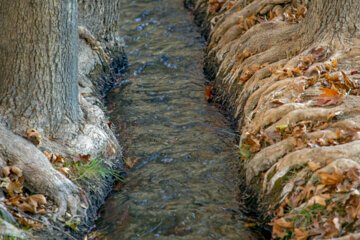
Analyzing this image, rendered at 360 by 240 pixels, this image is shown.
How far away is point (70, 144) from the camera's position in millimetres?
6258

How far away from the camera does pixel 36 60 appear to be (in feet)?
19.0

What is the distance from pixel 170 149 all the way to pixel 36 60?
2482 mm

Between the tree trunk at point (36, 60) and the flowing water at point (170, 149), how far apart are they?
1472 mm

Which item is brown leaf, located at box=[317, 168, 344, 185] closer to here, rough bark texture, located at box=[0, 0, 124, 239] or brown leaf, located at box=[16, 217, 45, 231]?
rough bark texture, located at box=[0, 0, 124, 239]

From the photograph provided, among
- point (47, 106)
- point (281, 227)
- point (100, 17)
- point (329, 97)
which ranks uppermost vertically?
point (47, 106)

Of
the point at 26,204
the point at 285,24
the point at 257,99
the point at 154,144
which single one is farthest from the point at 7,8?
the point at 285,24

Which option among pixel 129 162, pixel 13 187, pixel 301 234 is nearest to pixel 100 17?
pixel 129 162

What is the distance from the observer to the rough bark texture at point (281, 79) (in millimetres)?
5250

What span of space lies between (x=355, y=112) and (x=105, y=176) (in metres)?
3.27

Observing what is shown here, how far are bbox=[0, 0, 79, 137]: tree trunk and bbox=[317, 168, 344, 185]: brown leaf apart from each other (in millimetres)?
3362

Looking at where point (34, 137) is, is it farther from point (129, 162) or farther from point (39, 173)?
point (129, 162)

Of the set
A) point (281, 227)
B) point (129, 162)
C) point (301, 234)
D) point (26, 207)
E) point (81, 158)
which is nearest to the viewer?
point (301, 234)

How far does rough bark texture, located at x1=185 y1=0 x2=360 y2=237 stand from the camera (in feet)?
17.2

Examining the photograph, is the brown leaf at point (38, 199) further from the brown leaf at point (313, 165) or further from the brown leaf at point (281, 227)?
the brown leaf at point (313, 165)
